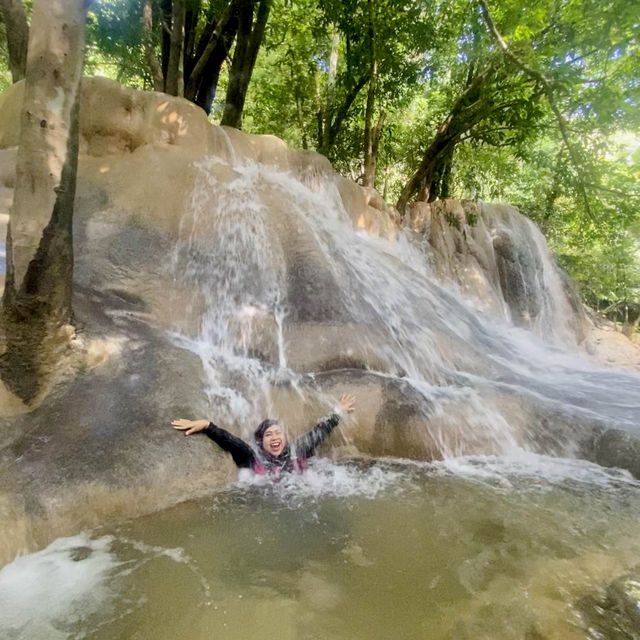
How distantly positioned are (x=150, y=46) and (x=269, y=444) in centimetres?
883

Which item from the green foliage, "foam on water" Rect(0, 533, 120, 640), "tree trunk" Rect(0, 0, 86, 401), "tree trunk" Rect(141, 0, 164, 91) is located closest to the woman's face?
"foam on water" Rect(0, 533, 120, 640)

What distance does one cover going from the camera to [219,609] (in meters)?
2.57

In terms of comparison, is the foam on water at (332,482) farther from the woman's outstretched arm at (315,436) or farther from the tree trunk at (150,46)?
the tree trunk at (150,46)

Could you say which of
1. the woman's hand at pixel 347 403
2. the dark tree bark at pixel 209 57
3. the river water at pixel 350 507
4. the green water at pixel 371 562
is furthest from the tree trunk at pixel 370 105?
the green water at pixel 371 562

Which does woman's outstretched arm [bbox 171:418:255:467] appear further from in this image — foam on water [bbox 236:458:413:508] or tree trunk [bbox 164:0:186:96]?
tree trunk [bbox 164:0:186:96]

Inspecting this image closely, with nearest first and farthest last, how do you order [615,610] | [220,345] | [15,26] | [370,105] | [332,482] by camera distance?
[615,610] → [332,482] → [220,345] → [15,26] → [370,105]

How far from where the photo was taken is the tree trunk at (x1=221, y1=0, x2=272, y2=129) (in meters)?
9.66

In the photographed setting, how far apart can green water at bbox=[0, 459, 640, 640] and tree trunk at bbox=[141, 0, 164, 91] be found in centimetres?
875

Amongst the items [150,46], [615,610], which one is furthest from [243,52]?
[615,610]

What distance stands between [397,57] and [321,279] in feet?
26.2

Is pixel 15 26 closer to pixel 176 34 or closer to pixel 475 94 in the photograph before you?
pixel 176 34

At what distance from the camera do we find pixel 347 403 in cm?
512

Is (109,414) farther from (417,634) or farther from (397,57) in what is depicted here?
(397,57)

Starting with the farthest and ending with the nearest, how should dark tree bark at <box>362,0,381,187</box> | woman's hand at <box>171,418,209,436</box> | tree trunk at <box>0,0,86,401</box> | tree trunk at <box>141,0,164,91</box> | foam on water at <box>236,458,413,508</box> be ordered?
dark tree bark at <box>362,0,381,187</box>
tree trunk at <box>141,0,164,91</box>
woman's hand at <box>171,418,209,436</box>
foam on water at <box>236,458,413,508</box>
tree trunk at <box>0,0,86,401</box>
